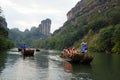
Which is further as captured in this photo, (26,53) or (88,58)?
(26,53)

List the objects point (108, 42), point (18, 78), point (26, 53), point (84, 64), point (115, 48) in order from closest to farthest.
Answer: point (18, 78) < point (84, 64) < point (26, 53) < point (115, 48) < point (108, 42)

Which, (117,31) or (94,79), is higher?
(117,31)

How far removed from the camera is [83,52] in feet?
212

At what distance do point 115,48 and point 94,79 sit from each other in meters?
116

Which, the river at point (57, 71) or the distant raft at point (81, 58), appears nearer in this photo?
the river at point (57, 71)

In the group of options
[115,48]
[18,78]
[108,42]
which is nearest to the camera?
[18,78]

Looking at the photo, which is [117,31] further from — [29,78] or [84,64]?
[29,78]

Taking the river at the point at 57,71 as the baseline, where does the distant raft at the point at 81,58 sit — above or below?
above

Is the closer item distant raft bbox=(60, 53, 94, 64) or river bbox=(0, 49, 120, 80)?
river bbox=(0, 49, 120, 80)

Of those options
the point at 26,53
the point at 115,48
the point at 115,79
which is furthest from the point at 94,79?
the point at 115,48

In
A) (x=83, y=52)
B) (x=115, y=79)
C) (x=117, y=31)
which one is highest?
(x=117, y=31)

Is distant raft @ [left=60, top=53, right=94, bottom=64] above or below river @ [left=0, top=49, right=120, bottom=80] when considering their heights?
above

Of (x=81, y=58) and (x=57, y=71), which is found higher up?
(x=81, y=58)

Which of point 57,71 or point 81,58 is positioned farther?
point 81,58
